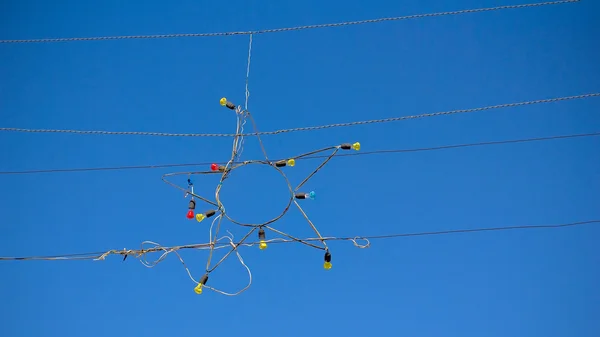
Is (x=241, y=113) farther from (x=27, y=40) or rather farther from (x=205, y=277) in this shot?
(x=27, y=40)

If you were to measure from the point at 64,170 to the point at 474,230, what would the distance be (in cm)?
315

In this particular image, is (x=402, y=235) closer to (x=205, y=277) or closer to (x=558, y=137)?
(x=558, y=137)

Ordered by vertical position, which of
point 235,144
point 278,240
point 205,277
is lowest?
point 205,277

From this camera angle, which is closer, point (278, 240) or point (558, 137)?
point (278, 240)

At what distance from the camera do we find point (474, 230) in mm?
4168

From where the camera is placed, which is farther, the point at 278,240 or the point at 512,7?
the point at 512,7

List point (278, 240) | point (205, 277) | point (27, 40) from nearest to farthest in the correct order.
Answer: point (205, 277) < point (278, 240) < point (27, 40)

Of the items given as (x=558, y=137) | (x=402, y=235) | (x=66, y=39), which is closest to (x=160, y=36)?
(x=66, y=39)

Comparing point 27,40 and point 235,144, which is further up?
point 27,40

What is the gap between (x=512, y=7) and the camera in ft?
13.0

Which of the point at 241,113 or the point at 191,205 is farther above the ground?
the point at 241,113

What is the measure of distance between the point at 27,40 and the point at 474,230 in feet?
11.6

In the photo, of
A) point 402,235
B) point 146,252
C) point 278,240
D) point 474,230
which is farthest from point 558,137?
point 146,252

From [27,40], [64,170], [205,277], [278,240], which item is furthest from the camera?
[64,170]
